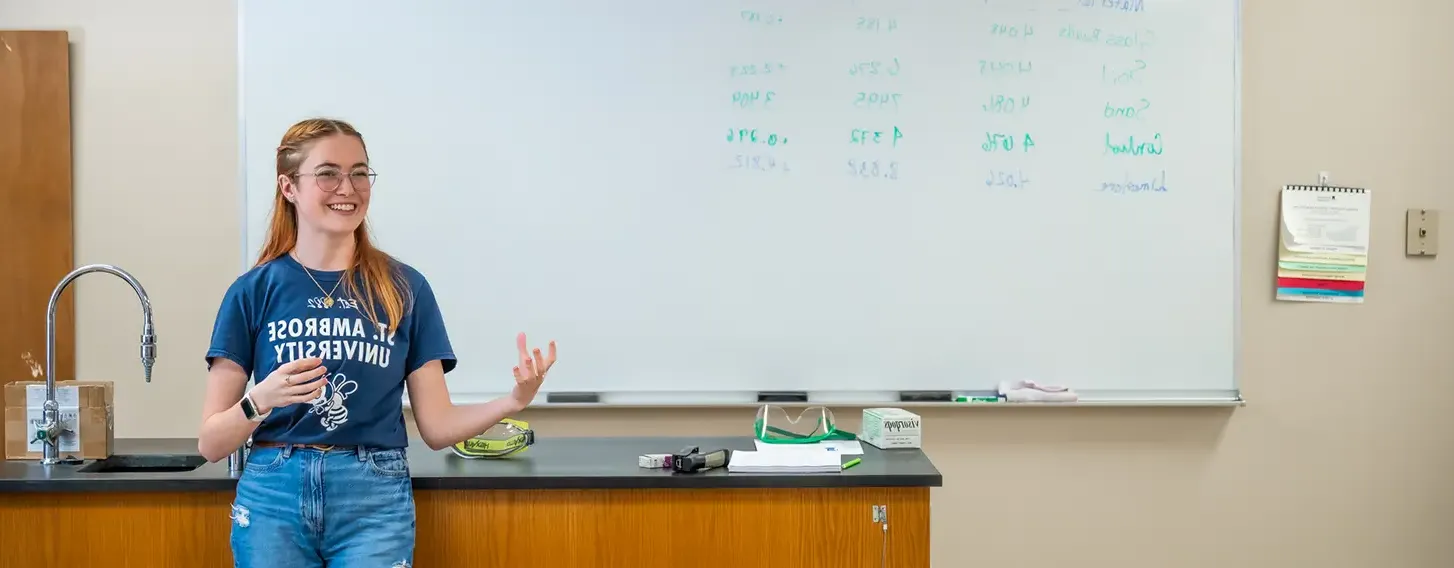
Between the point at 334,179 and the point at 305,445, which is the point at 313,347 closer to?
the point at 305,445

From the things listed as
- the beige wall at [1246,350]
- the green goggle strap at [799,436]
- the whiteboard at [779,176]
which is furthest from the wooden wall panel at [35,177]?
the green goggle strap at [799,436]

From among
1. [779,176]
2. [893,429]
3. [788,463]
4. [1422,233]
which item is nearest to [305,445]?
[788,463]

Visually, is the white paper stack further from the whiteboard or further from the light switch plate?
the light switch plate

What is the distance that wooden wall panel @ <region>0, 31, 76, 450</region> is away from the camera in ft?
9.23

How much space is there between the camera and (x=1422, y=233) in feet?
9.57

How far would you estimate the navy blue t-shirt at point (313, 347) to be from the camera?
1.64 m

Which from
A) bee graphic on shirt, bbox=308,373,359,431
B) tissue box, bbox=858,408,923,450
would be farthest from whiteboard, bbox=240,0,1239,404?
bee graphic on shirt, bbox=308,373,359,431

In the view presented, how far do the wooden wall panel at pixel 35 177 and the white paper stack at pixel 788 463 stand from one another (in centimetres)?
219

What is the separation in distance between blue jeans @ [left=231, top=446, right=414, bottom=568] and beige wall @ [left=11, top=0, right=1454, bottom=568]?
1.20 meters

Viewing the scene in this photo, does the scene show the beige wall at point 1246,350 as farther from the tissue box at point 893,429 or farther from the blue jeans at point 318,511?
the blue jeans at point 318,511

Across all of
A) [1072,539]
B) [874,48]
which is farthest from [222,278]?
[1072,539]

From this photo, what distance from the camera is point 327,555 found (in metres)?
1.67

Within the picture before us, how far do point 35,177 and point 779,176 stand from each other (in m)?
2.18

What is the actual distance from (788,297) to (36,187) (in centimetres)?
223
